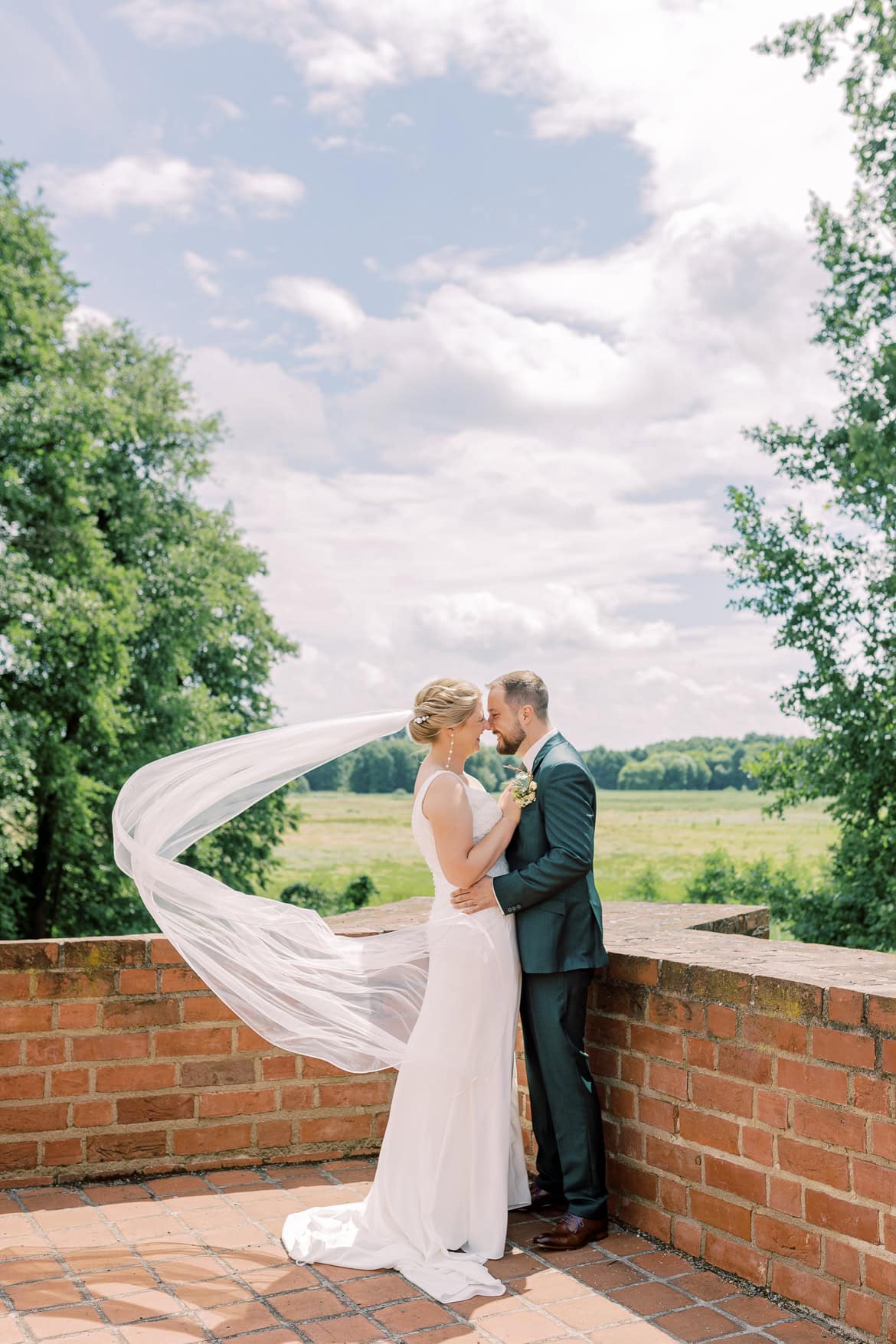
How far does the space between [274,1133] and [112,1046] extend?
2.75ft

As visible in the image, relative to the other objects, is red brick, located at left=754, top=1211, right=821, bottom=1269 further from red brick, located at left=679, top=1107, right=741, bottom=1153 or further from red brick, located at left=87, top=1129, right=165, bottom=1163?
red brick, located at left=87, top=1129, right=165, bottom=1163

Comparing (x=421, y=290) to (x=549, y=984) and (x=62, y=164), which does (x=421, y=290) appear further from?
(x=549, y=984)

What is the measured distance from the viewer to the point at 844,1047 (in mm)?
3383

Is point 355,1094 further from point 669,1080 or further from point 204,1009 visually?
point 669,1080

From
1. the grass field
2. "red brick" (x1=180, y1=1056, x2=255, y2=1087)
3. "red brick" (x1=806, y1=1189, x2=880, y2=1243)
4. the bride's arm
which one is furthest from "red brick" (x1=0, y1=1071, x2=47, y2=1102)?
the grass field

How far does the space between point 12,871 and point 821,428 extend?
16763mm

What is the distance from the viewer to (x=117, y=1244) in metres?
4.03

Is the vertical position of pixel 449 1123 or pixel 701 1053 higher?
pixel 701 1053

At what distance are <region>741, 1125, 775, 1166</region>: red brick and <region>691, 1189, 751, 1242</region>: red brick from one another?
197mm

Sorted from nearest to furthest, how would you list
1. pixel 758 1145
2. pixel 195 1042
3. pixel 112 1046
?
1. pixel 758 1145
2. pixel 112 1046
3. pixel 195 1042

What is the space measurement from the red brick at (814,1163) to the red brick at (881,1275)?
208 millimetres

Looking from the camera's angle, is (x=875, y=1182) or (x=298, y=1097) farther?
(x=298, y=1097)

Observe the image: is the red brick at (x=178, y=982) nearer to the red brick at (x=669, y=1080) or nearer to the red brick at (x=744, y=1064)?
the red brick at (x=669, y=1080)

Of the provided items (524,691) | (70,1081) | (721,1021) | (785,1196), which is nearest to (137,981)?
(70,1081)
